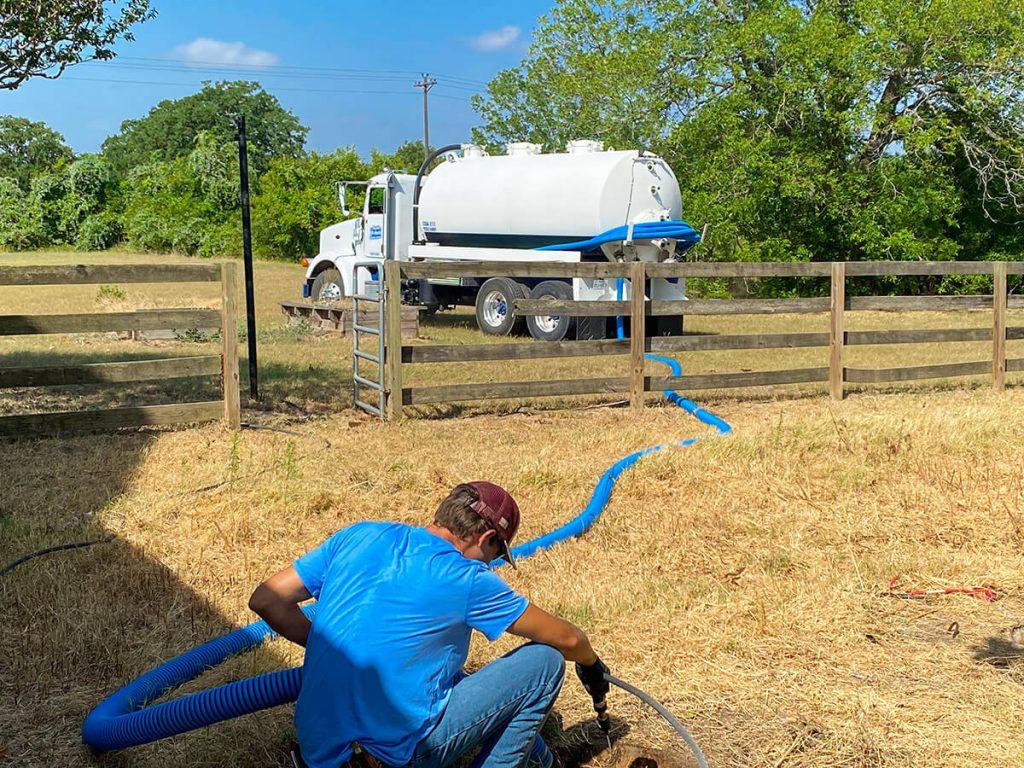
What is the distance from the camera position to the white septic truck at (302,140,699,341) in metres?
16.3

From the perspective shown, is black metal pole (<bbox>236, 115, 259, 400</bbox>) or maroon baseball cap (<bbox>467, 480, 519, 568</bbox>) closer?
maroon baseball cap (<bbox>467, 480, 519, 568</bbox>)

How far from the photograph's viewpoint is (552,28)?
105 feet

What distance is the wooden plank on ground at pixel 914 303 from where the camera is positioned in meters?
11.3

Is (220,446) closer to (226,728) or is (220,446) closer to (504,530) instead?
(226,728)

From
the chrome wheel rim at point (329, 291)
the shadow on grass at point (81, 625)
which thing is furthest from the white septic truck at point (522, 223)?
the shadow on grass at point (81, 625)

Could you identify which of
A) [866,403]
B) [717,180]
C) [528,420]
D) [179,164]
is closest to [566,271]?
[528,420]

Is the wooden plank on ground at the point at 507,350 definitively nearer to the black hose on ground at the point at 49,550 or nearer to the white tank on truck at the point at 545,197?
the black hose on ground at the point at 49,550

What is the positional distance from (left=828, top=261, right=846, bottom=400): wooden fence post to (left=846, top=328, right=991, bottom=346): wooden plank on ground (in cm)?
17

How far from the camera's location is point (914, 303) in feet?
37.9

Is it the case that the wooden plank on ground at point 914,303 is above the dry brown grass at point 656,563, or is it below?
above

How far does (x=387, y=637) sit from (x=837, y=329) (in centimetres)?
888

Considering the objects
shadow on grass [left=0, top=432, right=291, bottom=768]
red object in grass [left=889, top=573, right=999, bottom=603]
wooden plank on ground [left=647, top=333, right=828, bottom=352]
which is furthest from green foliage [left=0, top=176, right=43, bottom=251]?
red object in grass [left=889, top=573, right=999, bottom=603]

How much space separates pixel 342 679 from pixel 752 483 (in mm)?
4684

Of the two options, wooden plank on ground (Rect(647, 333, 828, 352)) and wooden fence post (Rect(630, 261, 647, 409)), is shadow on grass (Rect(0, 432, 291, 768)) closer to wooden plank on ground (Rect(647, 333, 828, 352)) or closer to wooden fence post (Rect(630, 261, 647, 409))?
wooden fence post (Rect(630, 261, 647, 409))
